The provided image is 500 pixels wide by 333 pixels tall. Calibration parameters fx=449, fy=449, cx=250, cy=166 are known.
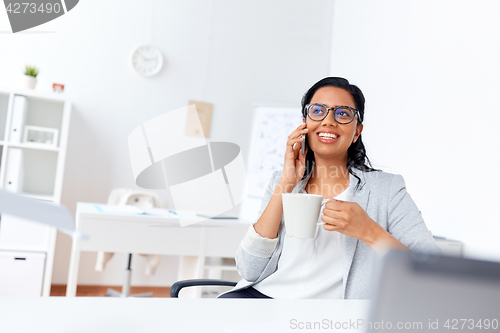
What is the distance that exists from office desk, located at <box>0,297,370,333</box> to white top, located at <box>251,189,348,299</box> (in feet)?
0.98

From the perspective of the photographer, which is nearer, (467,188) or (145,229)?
(467,188)

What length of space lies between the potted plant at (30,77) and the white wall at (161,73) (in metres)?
0.23

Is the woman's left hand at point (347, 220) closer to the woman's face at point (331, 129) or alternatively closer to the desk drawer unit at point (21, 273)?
the woman's face at point (331, 129)

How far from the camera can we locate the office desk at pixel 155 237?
276cm

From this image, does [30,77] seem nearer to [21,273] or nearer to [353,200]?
[21,273]

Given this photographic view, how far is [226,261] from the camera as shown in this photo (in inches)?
130

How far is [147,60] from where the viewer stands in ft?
13.5

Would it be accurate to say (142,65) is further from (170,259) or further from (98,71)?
(170,259)

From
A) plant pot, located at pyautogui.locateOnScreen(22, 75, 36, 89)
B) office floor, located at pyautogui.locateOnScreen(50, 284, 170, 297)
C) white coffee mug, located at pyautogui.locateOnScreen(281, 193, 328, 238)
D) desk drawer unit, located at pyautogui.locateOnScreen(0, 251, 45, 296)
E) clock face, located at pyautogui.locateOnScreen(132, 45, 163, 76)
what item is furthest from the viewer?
clock face, located at pyautogui.locateOnScreen(132, 45, 163, 76)

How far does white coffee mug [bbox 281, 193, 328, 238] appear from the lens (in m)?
0.99

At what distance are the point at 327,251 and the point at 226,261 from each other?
7.00 ft

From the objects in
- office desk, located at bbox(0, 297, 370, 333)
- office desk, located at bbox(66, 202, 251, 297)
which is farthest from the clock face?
office desk, located at bbox(0, 297, 370, 333)

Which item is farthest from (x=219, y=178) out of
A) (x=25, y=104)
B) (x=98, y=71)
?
(x=25, y=104)

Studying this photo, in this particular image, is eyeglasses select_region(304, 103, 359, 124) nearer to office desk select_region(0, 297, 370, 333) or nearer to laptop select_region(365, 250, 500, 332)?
office desk select_region(0, 297, 370, 333)
